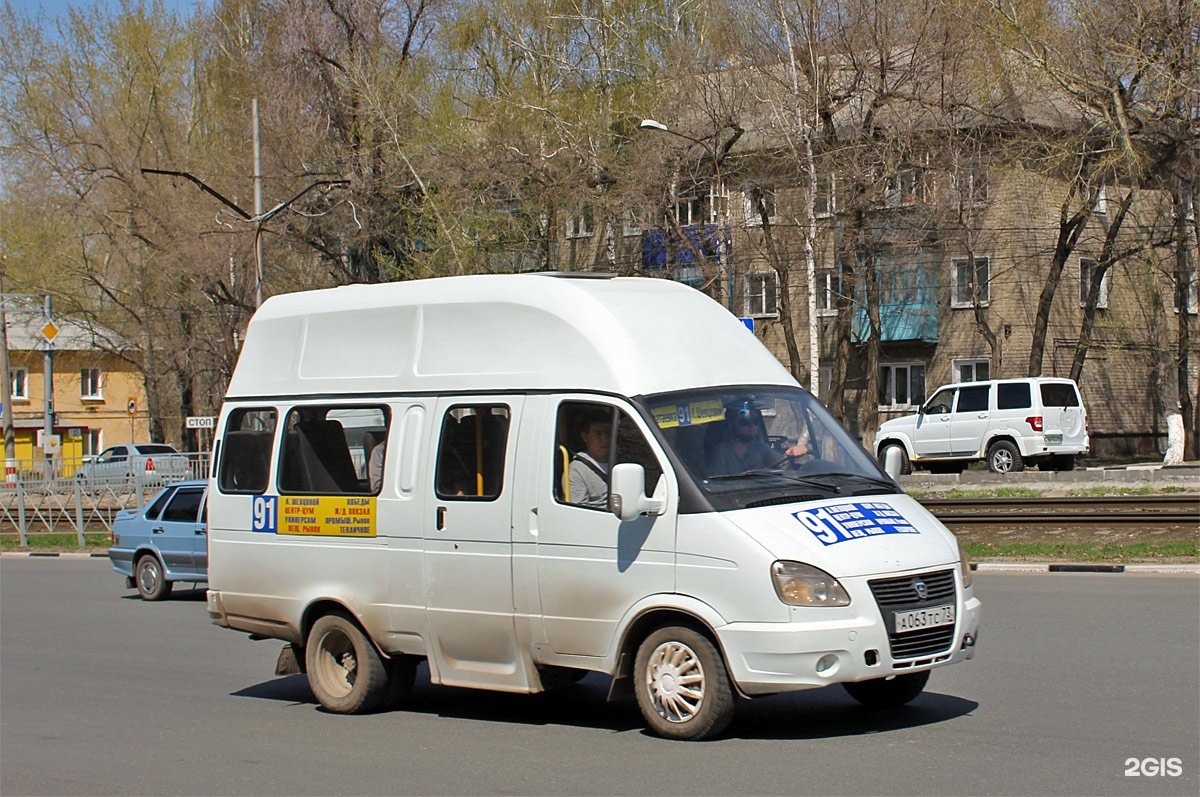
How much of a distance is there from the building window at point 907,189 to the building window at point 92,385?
4682 cm

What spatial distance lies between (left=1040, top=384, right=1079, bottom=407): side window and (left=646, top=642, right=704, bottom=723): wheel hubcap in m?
23.3

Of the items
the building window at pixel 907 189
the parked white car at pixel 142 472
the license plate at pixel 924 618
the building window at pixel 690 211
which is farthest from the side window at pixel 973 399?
the license plate at pixel 924 618

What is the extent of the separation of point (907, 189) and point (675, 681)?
30263 mm

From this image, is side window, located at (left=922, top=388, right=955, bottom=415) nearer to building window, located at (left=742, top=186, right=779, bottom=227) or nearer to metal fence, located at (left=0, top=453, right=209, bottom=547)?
building window, located at (left=742, top=186, right=779, bottom=227)

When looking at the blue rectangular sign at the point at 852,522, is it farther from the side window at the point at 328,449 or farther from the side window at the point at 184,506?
the side window at the point at 184,506

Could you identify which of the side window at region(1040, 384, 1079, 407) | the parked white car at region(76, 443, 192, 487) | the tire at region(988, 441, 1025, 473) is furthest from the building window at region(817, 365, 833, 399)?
the parked white car at region(76, 443, 192, 487)

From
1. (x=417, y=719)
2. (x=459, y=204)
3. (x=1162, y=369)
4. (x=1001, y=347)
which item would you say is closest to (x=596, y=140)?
(x=459, y=204)

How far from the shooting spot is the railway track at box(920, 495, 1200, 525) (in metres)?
20.6

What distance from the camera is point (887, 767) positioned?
7.28m

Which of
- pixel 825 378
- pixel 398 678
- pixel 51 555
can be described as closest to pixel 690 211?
pixel 825 378

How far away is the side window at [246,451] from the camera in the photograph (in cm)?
1028

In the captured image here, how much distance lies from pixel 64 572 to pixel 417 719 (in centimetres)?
1708

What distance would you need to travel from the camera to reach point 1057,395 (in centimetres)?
2981

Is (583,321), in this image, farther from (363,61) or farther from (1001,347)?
(1001,347)
